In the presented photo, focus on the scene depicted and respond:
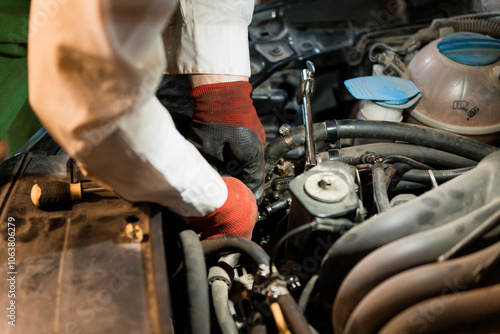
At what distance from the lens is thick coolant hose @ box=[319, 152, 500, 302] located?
633 mm

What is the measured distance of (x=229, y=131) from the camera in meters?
0.99

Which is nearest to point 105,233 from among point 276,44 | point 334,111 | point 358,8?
point 276,44

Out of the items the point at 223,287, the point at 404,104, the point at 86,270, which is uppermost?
the point at 404,104

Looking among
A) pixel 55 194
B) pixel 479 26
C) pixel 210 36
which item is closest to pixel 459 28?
pixel 479 26

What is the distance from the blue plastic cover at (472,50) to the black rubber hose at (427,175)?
360 mm

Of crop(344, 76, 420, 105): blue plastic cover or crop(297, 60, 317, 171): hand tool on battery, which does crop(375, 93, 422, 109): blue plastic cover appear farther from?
crop(297, 60, 317, 171): hand tool on battery

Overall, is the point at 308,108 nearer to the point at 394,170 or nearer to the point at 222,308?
the point at 394,170

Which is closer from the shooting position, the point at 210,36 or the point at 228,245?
the point at 228,245

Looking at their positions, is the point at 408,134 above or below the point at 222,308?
above

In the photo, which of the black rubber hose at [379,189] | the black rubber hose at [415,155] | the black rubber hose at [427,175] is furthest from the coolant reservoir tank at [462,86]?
the black rubber hose at [379,189]

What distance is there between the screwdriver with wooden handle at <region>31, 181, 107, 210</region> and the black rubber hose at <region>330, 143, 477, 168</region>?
69 cm

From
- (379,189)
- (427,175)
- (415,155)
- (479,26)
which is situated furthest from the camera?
(479,26)

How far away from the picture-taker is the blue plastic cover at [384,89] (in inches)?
45.7

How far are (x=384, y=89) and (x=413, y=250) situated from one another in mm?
726
